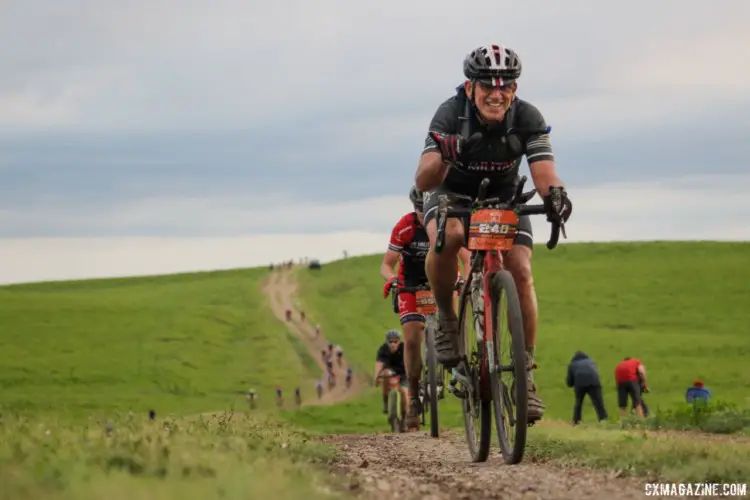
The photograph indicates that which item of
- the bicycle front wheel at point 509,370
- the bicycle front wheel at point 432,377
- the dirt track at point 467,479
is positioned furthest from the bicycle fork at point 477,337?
the bicycle front wheel at point 432,377

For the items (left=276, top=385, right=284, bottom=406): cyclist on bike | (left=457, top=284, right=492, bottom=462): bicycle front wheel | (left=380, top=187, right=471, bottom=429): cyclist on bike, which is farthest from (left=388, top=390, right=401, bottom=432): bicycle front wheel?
(left=276, top=385, right=284, bottom=406): cyclist on bike

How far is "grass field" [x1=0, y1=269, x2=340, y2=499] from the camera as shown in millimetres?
5742

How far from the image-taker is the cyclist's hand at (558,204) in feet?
27.4

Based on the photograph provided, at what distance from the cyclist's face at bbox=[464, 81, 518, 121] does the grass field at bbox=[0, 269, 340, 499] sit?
2.96 metres

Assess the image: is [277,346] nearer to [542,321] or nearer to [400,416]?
[542,321]

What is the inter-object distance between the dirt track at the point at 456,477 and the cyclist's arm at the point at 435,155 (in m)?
2.20

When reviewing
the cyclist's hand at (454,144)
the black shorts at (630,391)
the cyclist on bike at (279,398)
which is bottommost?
the cyclist on bike at (279,398)

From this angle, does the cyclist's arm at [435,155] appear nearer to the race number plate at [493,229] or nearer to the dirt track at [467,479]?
the race number plate at [493,229]

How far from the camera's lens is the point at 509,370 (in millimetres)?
8625

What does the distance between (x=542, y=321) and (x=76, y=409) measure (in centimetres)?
3221

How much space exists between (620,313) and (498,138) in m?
62.7

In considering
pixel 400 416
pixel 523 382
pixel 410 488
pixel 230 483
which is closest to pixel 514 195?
pixel 523 382

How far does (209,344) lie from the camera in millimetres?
58656

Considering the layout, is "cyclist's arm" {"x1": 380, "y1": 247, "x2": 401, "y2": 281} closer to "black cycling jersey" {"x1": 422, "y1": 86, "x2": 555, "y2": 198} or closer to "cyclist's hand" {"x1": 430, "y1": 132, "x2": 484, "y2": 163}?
"black cycling jersey" {"x1": 422, "y1": 86, "x2": 555, "y2": 198}
